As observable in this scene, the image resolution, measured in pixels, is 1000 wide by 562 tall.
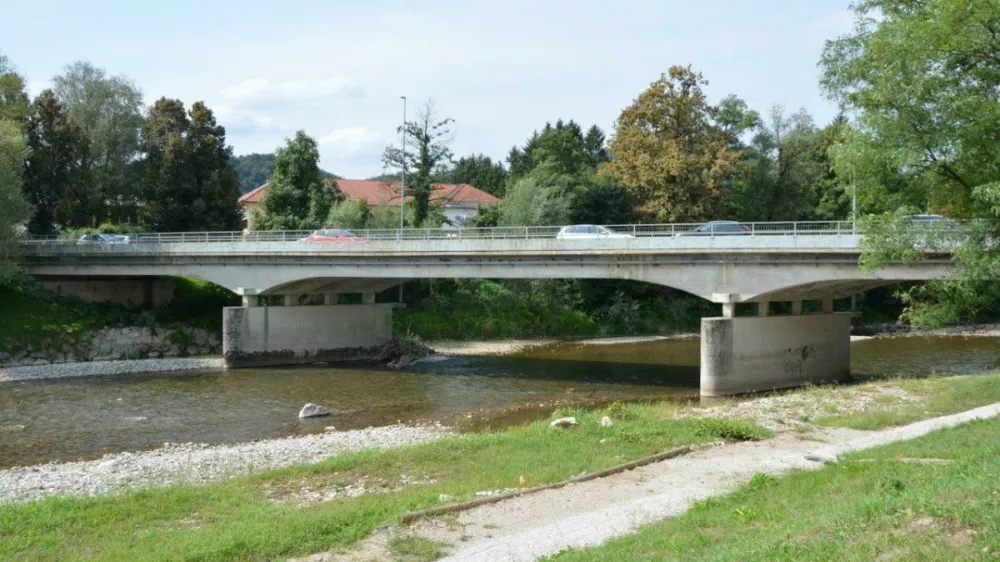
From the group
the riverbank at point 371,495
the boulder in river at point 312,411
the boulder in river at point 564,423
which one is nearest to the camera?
the riverbank at point 371,495

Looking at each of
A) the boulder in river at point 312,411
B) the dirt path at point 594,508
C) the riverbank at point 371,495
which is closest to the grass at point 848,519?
the dirt path at point 594,508

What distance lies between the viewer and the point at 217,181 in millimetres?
66750

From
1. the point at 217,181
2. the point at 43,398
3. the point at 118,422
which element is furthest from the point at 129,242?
the point at 118,422

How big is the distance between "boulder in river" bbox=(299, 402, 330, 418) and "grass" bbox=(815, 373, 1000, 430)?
56.7 ft

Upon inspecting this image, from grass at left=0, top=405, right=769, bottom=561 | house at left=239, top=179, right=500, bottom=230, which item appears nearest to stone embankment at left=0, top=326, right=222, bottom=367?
house at left=239, top=179, right=500, bottom=230

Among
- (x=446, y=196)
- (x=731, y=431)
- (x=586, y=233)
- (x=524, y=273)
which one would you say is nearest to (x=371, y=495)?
(x=731, y=431)

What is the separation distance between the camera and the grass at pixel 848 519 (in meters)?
8.10

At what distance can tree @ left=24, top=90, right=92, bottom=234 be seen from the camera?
6175 centimetres

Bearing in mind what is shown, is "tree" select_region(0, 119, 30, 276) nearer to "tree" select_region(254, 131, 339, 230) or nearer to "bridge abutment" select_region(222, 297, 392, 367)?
"bridge abutment" select_region(222, 297, 392, 367)

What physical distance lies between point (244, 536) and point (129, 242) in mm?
45516

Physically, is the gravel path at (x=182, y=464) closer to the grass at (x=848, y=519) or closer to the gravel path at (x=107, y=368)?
the grass at (x=848, y=519)

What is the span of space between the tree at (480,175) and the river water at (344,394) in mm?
65271

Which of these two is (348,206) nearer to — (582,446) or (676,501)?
(582,446)

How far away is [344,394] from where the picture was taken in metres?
37.1
